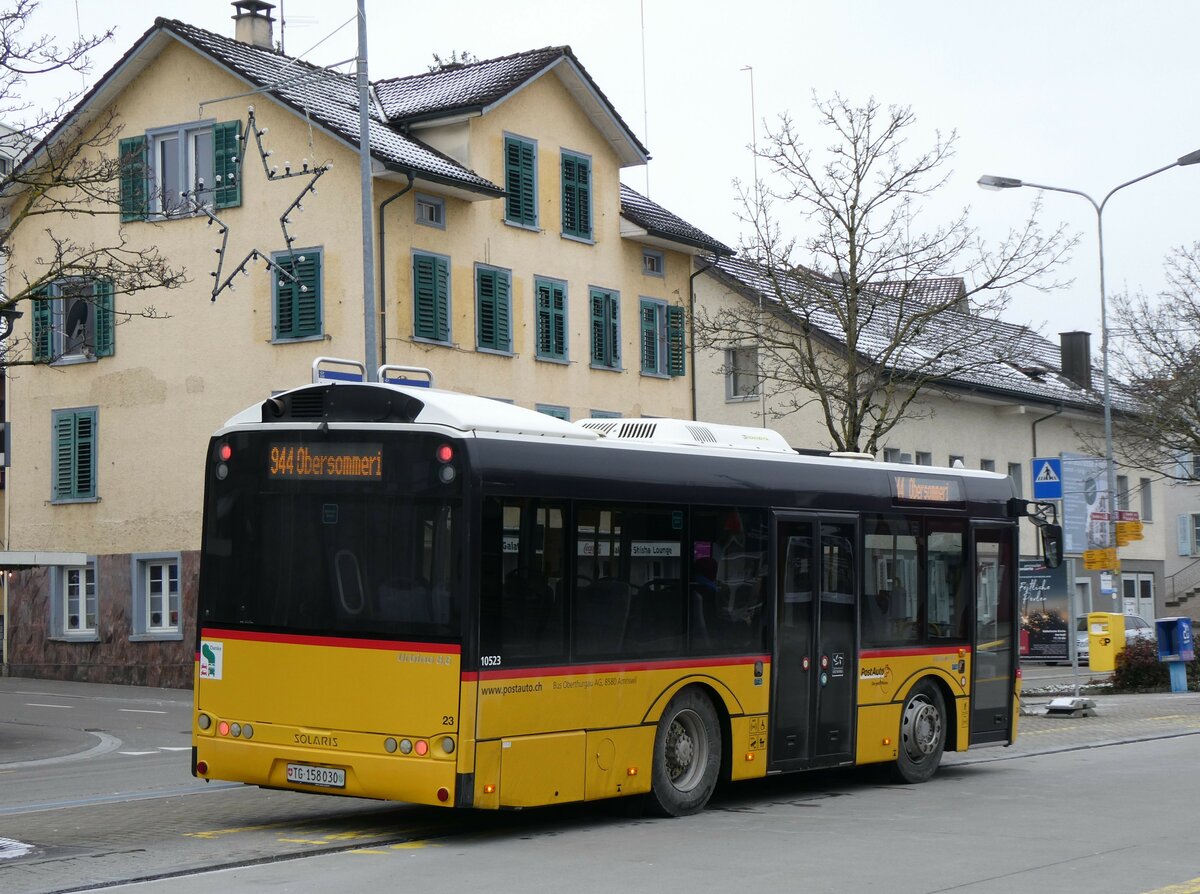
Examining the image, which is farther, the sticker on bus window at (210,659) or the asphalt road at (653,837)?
the sticker on bus window at (210,659)

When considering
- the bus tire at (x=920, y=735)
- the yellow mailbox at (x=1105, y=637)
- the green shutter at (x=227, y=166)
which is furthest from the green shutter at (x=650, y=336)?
the bus tire at (x=920, y=735)

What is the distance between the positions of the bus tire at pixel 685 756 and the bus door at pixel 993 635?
4372 mm

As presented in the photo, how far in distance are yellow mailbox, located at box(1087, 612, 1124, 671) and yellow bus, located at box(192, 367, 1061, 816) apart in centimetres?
2425

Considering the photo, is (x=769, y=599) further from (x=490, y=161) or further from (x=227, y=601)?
(x=490, y=161)

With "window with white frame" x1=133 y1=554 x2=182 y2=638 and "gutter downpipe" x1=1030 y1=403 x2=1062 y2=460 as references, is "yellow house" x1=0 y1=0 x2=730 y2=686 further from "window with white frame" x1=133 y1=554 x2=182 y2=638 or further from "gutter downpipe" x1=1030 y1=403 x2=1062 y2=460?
"gutter downpipe" x1=1030 y1=403 x2=1062 y2=460

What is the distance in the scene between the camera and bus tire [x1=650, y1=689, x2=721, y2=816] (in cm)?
1310

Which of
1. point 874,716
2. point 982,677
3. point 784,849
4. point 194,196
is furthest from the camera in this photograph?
point 194,196

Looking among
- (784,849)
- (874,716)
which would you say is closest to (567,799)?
(784,849)

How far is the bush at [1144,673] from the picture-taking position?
1296 inches

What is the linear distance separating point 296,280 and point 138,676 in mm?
8908

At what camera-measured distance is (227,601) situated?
487 inches

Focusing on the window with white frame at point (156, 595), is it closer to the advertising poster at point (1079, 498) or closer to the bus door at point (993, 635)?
the advertising poster at point (1079, 498)

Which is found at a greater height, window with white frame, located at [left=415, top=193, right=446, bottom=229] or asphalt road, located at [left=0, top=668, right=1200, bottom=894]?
window with white frame, located at [left=415, top=193, right=446, bottom=229]

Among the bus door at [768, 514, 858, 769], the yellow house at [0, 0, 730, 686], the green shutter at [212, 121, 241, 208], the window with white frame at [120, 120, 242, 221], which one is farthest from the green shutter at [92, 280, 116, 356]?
the bus door at [768, 514, 858, 769]
